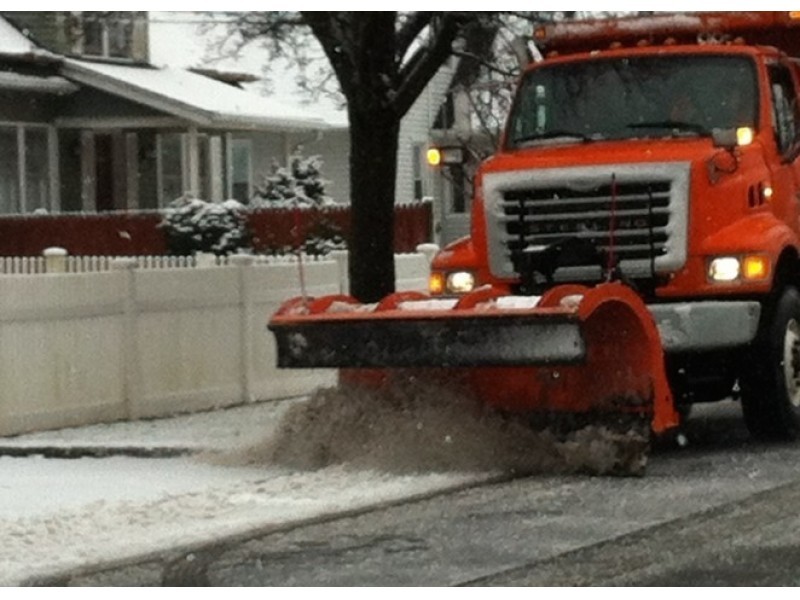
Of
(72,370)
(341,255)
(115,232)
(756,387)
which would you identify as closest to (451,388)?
(756,387)

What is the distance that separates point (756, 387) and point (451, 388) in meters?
2.09

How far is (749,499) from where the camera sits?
11.9 m

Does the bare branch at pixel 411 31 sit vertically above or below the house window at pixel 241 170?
above

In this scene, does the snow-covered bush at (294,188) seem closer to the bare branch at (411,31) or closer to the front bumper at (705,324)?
the bare branch at (411,31)

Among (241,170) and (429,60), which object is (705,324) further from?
(241,170)

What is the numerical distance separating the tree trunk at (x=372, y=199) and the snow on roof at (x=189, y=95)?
18.2 m

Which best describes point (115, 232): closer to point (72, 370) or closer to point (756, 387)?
point (72, 370)

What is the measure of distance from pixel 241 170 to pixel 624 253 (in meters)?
28.1

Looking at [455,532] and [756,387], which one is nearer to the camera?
[455,532]

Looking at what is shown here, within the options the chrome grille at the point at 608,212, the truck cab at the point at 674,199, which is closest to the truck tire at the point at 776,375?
the truck cab at the point at 674,199

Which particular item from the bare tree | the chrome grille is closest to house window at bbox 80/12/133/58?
the bare tree

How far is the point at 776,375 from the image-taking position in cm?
1436

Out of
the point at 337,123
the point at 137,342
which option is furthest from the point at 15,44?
the point at 137,342

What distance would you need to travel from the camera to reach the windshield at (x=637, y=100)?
14820 mm
